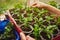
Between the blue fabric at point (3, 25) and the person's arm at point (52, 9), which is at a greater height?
the person's arm at point (52, 9)

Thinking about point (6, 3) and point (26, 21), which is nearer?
point (26, 21)

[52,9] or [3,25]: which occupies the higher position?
[52,9]

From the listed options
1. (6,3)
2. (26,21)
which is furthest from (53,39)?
(6,3)

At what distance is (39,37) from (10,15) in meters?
0.49

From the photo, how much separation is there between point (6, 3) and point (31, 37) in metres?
0.86

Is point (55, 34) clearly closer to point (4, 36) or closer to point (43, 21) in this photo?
point (43, 21)

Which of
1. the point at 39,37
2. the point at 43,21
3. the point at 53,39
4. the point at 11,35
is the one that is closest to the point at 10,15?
the point at 11,35

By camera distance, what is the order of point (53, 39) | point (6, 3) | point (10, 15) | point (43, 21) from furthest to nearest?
1. point (6, 3)
2. point (10, 15)
3. point (43, 21)
4. point (53, 39)

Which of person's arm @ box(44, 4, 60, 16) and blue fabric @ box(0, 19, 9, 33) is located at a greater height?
person's arm @ box(44, 4, 60, 16)

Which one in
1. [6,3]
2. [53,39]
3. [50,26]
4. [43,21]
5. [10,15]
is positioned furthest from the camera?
[6,3]

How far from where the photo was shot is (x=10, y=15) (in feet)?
5.58

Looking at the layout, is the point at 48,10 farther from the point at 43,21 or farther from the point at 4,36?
the point at 4,36

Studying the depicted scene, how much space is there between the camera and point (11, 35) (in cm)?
156

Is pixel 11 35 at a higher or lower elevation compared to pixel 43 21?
lower
